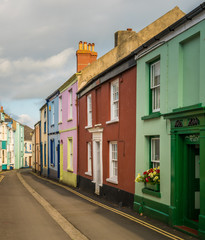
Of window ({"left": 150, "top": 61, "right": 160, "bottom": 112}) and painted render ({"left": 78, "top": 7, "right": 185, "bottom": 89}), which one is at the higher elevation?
painted render ({"left": 78, "top": 7, "right": 185, "bottom": 89})

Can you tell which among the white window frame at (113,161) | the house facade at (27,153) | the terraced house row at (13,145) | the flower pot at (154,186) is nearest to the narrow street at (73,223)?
the flower pot at (154,186)

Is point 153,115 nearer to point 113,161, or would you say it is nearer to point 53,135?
point 113,161

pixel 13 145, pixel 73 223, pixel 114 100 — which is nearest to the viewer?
pixel 73 223

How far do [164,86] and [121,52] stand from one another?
8.34 meters

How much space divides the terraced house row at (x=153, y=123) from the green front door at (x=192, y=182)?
3 centimetres

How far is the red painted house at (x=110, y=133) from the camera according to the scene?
44.5 feet

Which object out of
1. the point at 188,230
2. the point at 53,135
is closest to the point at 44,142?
the point at 53,135

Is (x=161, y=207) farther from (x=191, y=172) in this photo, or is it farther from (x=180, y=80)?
(x=180, y=80)

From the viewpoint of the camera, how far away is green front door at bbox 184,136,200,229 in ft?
31.5

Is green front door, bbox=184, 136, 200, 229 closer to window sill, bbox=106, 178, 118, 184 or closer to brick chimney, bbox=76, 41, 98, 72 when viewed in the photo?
window sill, bbox=106, 178, 118, 184

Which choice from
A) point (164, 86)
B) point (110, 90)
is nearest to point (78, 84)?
point (110, 90)

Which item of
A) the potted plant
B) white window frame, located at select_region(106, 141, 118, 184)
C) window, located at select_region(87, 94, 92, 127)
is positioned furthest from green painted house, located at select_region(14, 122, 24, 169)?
the potted plant

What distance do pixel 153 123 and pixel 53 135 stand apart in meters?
20.6

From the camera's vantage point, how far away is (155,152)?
11.6 meters
